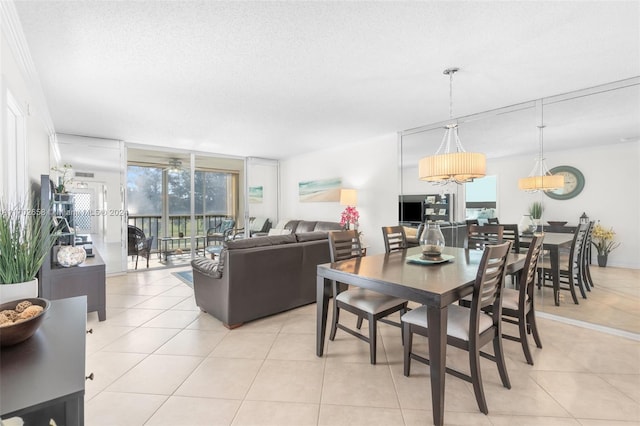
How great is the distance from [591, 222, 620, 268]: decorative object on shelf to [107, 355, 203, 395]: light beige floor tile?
4053 millimetres

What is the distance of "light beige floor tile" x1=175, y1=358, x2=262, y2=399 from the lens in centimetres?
192

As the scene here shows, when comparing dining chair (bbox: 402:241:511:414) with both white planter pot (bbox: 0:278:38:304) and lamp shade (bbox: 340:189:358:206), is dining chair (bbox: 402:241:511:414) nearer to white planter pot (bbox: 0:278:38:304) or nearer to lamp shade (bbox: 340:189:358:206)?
white planter pot (bbox: 0:278:38:304)

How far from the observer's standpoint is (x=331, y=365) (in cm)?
225

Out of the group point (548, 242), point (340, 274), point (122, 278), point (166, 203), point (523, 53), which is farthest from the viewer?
point (166, 203)

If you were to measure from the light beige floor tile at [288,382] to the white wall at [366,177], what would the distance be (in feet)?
10.4

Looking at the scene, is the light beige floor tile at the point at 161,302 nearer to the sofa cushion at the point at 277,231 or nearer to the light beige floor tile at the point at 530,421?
the sofa cushion at the point at 277,231

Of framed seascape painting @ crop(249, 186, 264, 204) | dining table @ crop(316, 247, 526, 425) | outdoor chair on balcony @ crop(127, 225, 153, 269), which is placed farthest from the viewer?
framed seascape painting @ crop(249, 186, 264, 204)

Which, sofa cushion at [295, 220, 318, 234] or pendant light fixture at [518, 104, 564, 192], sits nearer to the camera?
pendant light fixture at [518, 104, 564, 192]

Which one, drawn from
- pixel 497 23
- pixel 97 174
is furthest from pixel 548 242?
pixel 97 174

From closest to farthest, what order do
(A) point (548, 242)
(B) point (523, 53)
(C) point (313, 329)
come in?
(B) point (523, 53), (C) point (313, 329), (A) point (548, 242)

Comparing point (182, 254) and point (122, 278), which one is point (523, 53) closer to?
point (122, 278)

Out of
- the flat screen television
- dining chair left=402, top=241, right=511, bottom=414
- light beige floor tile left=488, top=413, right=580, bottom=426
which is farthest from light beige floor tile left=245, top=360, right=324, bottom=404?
the flat screen television

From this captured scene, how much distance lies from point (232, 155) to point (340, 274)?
523cm

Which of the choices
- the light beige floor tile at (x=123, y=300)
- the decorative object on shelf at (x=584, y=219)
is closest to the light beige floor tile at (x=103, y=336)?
the light beige floor tile at (x=123, y=300)
